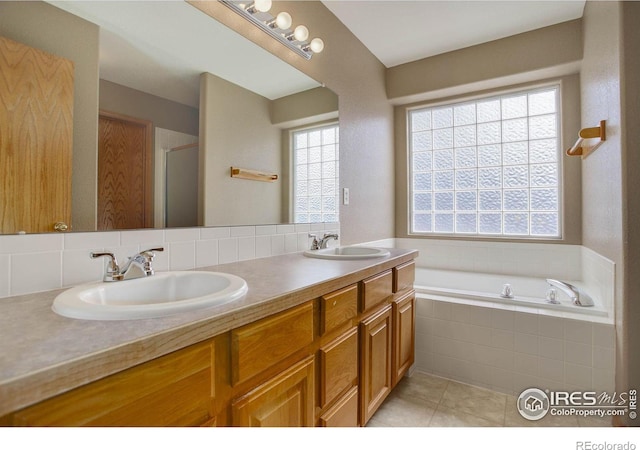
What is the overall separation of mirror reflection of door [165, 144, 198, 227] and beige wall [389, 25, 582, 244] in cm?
242

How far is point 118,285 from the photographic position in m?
0.91

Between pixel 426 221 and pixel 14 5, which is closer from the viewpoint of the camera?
pixel 14 5

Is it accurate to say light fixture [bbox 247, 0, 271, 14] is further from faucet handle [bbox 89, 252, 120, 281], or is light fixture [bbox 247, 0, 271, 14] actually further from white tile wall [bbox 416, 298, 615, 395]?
white tile wall [bbox 416, 298, 615, 395]

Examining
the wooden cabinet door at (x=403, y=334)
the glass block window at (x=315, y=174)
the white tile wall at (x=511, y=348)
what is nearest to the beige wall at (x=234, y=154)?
the glass block window at (x=315, y=174)

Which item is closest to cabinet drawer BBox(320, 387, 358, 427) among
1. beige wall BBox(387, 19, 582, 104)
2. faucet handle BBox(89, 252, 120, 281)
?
faucet handle BBox(89, 252, 120, 281)

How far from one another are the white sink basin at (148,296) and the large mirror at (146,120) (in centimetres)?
23

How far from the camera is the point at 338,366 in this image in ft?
3.97

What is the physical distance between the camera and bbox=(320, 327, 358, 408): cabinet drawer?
1125mm

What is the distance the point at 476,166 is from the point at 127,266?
296 cm

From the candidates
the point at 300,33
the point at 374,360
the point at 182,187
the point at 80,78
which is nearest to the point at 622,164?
the point at 374,360

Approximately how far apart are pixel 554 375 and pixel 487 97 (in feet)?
7.69

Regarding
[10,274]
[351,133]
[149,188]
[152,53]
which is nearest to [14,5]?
[152,53]

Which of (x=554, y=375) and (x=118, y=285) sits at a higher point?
(x=118, y=285)
